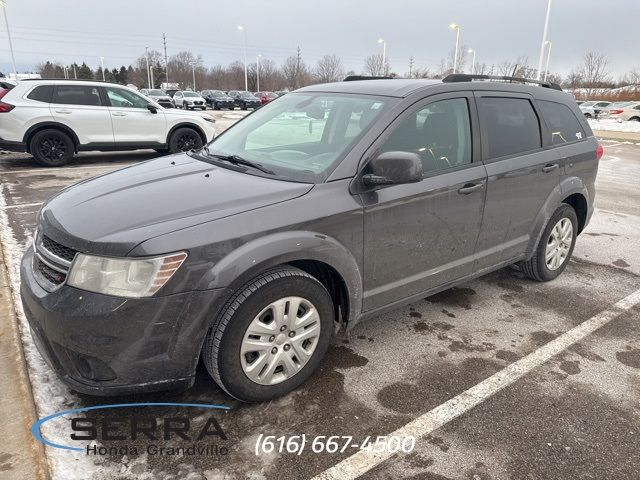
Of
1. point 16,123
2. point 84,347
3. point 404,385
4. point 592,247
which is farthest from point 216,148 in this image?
point 16,123

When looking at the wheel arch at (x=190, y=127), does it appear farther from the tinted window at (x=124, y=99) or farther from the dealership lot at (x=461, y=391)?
the dealership lot at (x=461, y=391)

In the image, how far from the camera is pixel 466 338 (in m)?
3.54

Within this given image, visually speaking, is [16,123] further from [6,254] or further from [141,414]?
[141,414]

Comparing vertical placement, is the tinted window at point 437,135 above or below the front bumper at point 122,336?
above

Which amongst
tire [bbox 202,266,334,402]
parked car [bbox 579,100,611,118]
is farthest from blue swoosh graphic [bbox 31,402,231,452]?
parked car [bbox 579,100,611,118]

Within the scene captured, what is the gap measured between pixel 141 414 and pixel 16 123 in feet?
28.4

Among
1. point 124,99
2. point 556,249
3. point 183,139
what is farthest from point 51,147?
point 556,249

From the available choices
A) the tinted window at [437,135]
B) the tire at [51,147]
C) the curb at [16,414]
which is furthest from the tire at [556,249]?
the tire at [51,147]

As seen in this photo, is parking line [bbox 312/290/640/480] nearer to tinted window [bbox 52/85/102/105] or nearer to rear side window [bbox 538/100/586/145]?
rear side window [bbox 538/100/586/145]

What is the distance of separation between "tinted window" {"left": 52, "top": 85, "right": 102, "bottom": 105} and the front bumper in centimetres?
859

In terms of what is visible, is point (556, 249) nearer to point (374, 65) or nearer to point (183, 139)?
point (183, 139)

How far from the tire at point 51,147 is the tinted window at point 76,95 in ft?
2.07

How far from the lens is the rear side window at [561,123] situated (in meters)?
4.22

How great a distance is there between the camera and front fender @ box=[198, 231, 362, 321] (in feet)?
7.75
